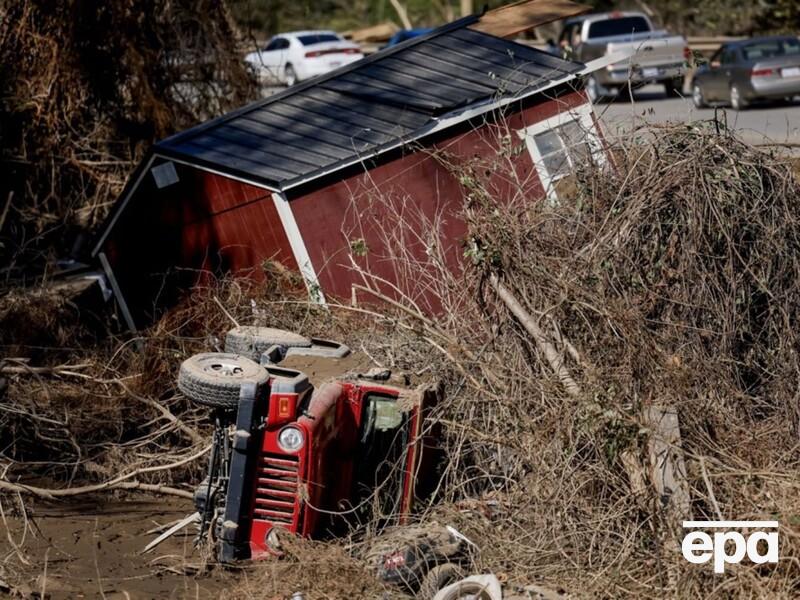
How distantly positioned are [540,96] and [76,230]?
7107 mm

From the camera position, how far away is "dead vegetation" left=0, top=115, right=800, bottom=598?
7215 mm

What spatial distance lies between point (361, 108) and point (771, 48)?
605 inches

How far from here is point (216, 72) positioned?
18891 millimetres

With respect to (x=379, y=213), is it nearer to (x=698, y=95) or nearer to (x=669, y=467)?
(x=669, y=467)

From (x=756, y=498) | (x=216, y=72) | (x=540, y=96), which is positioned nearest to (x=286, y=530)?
(x=756, y=498)

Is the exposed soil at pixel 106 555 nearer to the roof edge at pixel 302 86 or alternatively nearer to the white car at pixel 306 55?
the roof edge at pixel 302 86

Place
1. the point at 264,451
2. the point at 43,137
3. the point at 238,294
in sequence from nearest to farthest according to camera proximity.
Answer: the point at 264,451
the point at 238,294
the point at 43,137

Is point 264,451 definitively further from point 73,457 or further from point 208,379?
point 73,457

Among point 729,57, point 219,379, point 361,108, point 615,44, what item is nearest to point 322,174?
point 361,108

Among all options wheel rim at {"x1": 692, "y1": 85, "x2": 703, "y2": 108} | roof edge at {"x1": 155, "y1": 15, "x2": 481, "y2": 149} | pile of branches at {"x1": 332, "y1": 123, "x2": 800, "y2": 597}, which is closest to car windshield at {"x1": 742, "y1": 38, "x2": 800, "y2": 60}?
wheel rim at {"x1": 692, "y1": 85, "x2": 703, "y2": 108}

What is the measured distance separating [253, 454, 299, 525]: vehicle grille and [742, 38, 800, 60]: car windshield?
2086 centimetres

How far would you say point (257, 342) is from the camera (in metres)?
9.22

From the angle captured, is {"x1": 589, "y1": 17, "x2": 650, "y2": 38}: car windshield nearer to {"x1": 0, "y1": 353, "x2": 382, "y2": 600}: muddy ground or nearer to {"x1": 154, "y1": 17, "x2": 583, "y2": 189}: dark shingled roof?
{"x1": 154, "y1": 17, "x2": 583, "y2": 189}: dark shingled roof

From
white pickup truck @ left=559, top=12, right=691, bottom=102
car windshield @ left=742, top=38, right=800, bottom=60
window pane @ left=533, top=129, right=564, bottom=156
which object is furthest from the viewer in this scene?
white pickup truck @ left=559, top=12, right=691, bottom=102
